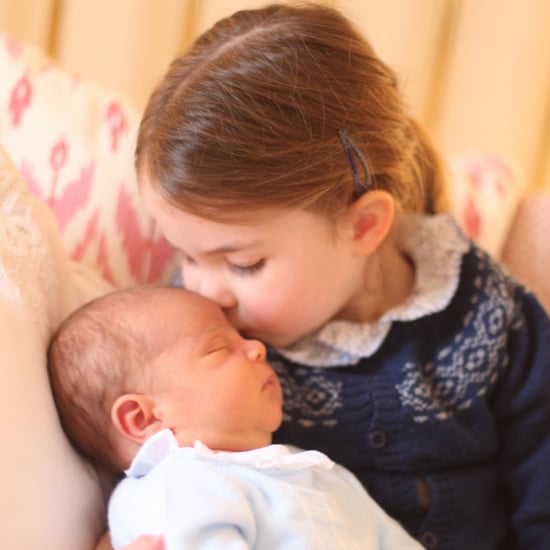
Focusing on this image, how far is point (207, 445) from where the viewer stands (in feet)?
2.73

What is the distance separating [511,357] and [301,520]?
1.37 ft

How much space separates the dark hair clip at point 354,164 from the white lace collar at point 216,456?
0.32 metres

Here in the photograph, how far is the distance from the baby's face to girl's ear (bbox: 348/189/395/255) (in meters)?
0.21

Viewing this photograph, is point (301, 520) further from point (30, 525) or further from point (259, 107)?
point (259, 107)

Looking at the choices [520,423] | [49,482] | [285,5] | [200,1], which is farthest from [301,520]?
[200,1]

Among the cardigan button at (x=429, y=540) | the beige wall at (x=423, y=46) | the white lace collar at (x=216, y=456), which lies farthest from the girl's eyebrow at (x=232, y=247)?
the beige wall at (x=423, y=46)

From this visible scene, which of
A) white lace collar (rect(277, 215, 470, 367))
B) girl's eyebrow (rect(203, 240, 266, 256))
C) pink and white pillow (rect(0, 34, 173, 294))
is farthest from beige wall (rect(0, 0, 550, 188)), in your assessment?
girl's eyebrow (rect(203, 240, 266, 256))

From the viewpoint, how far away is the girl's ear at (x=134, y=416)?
827 millimetres

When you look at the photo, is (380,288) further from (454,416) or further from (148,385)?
(148,385)

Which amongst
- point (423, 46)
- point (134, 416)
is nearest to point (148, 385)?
point (134, 416)

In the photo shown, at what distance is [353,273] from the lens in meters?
1.02

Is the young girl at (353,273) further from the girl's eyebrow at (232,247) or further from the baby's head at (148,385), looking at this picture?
the baby's head at (148,385)

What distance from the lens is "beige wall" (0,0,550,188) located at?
153 cm

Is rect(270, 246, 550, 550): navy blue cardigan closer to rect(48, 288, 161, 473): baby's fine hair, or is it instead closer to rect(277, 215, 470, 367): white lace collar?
rect(277, 215, 470, 367): white lace collar
